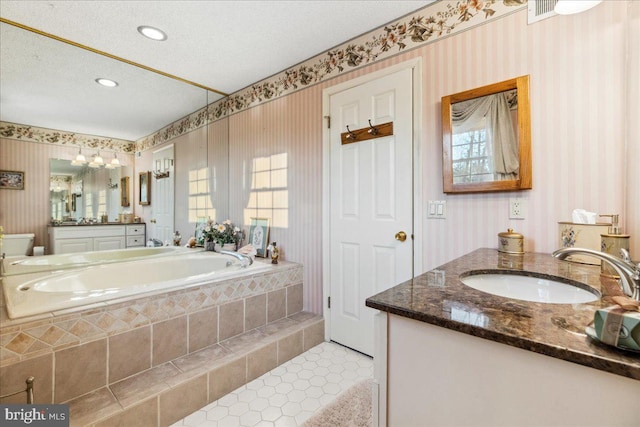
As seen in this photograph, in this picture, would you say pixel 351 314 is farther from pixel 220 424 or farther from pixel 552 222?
pixel 552 222

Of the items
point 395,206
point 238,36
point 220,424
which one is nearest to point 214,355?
point 220,424

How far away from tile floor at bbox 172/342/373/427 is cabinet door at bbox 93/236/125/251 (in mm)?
1358

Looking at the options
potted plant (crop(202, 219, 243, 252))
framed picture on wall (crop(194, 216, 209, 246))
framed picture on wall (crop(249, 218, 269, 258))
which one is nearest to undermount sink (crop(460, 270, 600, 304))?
framed picture on wall (crop(249, 218, 269, 258))

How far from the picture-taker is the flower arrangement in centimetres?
296

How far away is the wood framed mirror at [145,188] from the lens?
234 centimetres

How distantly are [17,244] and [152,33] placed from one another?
1668 mm

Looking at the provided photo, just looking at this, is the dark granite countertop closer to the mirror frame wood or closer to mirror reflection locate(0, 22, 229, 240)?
the mirror frame wood

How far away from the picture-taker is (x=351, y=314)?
89.2 inches

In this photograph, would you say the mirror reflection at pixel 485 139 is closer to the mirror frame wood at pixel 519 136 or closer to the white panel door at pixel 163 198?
the mirror frame wood at pixel 519 136

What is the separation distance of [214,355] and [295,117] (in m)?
2.02

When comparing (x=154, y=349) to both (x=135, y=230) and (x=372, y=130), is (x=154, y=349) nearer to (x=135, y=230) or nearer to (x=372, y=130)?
(x=135, y=230)

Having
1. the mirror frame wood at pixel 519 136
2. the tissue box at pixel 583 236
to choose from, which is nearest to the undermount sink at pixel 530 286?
the tissue box at pixel 583 236

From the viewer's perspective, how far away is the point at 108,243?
2.12 m

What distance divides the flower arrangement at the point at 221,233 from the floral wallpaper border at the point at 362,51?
950 millimetres
